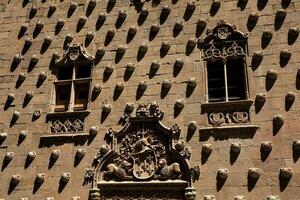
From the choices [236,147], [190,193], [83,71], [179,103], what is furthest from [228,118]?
[83,71]

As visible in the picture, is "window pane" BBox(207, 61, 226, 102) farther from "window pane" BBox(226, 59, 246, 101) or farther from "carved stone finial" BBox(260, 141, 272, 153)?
"carved stone finial" BBox(260, 141, 272, 153)

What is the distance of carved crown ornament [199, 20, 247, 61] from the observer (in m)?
10.1

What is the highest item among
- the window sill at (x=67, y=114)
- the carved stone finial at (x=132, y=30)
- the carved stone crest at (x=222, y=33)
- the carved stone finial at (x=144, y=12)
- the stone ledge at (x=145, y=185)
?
the carved stone finial at (x=144, y=12)

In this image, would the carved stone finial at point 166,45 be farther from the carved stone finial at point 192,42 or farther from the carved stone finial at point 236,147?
the carved stone finial at point 236,147

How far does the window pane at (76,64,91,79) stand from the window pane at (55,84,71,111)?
371mm

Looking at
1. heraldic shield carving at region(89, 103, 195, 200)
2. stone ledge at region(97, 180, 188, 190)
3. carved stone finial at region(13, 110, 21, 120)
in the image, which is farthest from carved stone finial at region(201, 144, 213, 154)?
carved stone finial at region(13, 110, 21, 120)

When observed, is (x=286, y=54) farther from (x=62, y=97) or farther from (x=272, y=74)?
(x=62, y=97)

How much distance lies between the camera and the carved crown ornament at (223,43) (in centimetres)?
1006

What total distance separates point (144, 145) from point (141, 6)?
12.2ft

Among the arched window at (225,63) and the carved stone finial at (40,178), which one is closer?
the arched window at (225,63)

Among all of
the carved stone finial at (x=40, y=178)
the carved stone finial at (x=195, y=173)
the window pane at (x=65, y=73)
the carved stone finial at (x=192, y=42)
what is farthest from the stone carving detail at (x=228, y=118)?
the carved stone finial at (x=40, y=178)

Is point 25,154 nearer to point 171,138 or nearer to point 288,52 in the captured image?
point 171,138

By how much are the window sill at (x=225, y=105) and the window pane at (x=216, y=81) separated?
0.22 m

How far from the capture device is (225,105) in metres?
9.55
